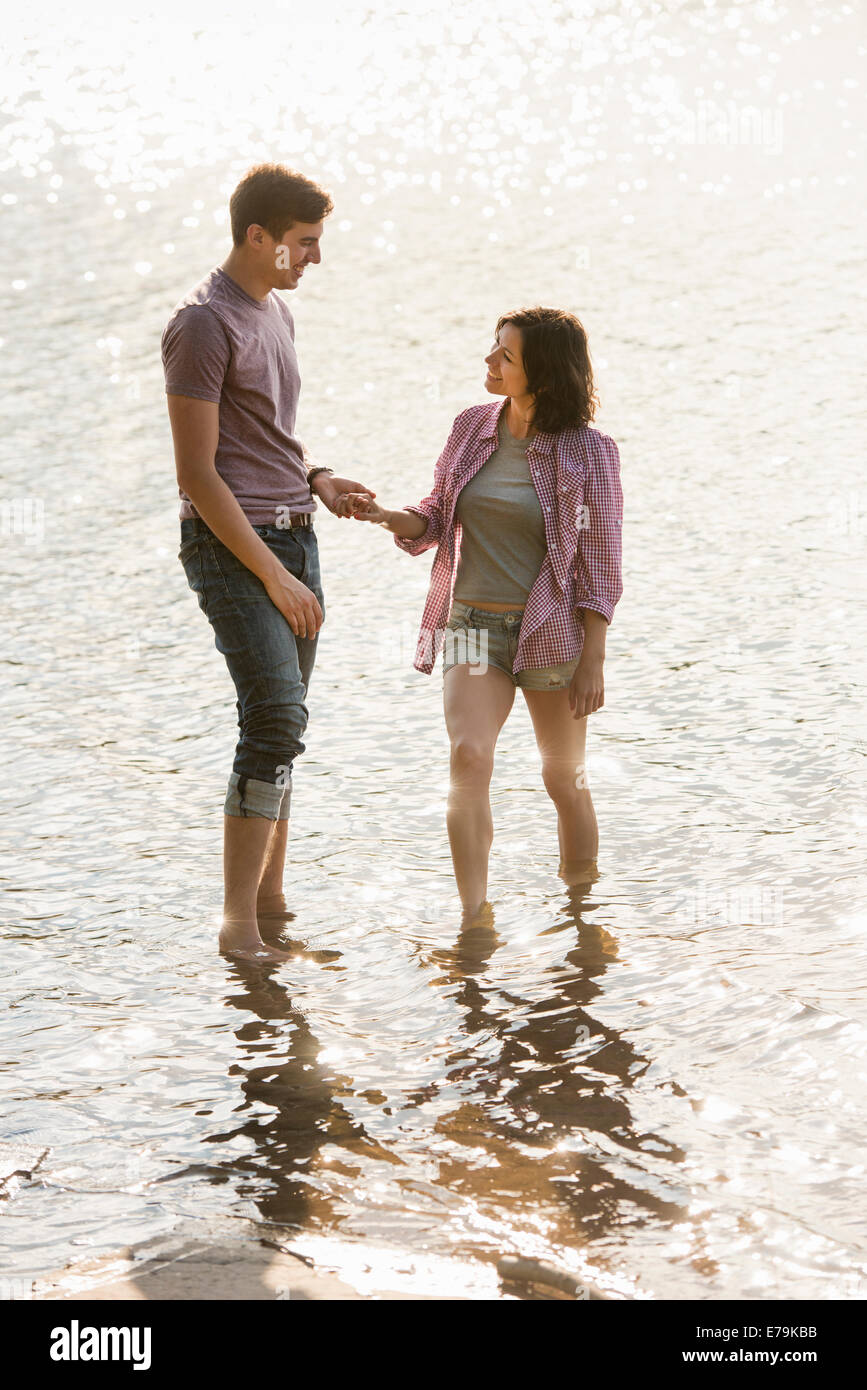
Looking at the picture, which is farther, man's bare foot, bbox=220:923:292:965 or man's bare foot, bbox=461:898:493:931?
man's bare foot, bbox=461:898:493:931

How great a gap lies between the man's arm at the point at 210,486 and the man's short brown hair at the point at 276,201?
1.80 ft

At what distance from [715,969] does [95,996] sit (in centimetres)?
188

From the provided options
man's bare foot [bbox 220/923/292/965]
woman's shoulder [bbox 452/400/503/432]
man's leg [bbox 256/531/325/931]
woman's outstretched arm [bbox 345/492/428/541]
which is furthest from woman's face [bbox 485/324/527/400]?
man's bare foot [bbox 220/923/292/965]

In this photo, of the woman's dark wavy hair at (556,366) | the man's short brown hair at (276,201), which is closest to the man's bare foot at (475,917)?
the woman's dark wavy hair at (556,366)

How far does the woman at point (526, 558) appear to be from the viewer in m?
5.20

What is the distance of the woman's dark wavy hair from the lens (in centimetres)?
514

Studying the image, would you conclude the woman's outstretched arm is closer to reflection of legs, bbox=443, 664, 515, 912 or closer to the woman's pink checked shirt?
the woman's pink checked shirt

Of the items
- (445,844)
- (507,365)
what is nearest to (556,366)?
(507,365)

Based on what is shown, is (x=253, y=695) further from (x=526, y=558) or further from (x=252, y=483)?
(x=526, y=558)

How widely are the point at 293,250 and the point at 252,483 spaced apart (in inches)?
27.2

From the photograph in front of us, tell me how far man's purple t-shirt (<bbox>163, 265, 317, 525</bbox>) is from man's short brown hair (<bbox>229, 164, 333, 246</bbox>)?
0.61ft

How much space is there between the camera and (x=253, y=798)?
5.07 m

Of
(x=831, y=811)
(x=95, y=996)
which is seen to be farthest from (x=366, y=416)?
(x=95, y=996)
